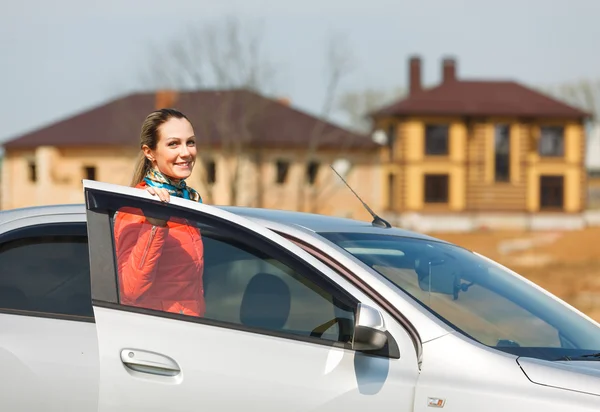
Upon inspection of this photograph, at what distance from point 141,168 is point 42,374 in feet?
3.29

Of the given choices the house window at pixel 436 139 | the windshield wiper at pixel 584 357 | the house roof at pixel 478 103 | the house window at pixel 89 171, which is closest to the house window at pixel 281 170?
the house roof at pixel 478 103

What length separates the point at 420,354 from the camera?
3.97m

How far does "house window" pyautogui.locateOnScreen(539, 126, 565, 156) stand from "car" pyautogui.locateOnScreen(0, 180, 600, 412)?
64.3m

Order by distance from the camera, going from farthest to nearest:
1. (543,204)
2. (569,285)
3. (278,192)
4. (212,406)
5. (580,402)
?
1. (543,204)
2. (278,192)
3. (569,285)
4. (212,406)
5. (580,402)

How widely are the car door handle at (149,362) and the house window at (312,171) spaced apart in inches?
2317

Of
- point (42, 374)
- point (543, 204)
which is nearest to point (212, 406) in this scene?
point (42, 374)

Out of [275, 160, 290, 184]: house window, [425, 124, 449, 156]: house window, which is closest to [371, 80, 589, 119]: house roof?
[425, 124, 449, 156]: house window

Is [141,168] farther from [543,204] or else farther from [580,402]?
[543,204]

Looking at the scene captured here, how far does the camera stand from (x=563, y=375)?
12.7ft

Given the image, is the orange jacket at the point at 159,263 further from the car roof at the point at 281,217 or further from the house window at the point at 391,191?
the house window at the point at 391,191

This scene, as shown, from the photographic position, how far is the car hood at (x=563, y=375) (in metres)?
3.83

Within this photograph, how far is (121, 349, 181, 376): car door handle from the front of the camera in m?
4.12

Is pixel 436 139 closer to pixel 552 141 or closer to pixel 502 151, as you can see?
pixel 502 151

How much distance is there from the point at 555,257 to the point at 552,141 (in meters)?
22.5
